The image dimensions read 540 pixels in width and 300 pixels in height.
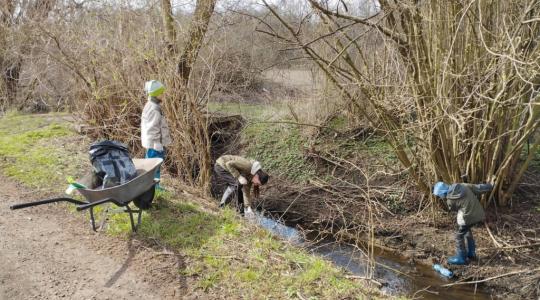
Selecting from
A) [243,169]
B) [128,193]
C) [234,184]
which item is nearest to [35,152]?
[234,184]

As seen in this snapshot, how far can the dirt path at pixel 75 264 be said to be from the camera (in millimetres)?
4004

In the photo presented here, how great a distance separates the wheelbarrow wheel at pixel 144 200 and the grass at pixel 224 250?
8.3 inches

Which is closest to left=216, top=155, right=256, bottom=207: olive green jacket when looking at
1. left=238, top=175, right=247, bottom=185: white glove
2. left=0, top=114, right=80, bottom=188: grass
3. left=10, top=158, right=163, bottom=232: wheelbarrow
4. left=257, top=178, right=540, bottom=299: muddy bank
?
left=238, top=175, right=247, bottom=185: white glove

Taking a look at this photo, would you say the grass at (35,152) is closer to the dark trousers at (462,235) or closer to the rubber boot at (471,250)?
the dark trousers at (462,235)

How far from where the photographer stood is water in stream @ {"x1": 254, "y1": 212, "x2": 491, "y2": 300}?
5.65 meters

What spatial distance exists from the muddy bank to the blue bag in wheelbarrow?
9.06 feet

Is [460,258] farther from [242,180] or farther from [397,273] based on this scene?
[242,180]

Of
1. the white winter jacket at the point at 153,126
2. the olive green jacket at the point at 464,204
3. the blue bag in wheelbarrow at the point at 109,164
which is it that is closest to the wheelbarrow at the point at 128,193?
the blue bag in wheelbarrow at the point at 109,164

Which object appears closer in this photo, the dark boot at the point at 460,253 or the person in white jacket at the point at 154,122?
the dark boot at the point at 460,253

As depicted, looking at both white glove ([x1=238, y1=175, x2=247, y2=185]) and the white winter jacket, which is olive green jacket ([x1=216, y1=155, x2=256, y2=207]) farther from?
the white winter jacket

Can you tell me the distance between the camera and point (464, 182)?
6609 mm

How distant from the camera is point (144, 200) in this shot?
5172mm

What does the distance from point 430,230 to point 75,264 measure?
16.3 ft

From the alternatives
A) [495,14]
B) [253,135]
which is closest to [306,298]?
[495,14]
